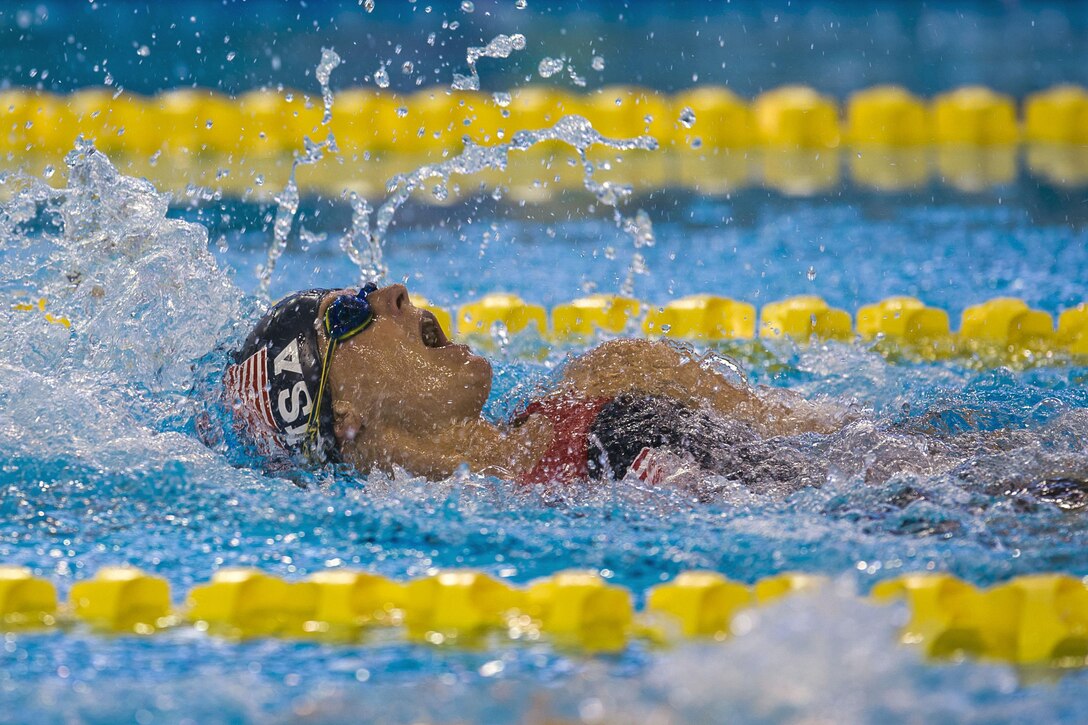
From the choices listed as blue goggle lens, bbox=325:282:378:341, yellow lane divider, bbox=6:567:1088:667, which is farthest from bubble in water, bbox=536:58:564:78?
yellow lane divider, bbox=6:567:1088:667

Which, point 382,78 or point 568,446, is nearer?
point 568,446

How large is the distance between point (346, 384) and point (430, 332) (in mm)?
212

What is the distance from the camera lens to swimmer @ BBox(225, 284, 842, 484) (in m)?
2.34

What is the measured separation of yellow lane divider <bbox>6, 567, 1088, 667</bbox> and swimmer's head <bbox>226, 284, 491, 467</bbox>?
0.46 m

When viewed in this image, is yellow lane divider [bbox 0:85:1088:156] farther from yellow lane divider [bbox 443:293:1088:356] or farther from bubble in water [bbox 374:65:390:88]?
yellow lane divider [bbox 443:293:1088:356]

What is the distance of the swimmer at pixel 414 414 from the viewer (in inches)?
92.0

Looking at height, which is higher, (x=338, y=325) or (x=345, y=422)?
(x=338, y=325)

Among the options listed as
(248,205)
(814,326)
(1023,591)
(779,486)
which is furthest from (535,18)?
(1023,591)

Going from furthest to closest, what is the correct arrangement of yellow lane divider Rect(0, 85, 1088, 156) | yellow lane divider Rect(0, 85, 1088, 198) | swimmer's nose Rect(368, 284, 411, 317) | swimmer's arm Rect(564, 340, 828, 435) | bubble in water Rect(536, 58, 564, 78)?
yellow lane divider Rect(0, 85, 1088, 156) < yellow lane divider Rect(0, 85, 1088, 198) < bubble in water Rect(536, 58, 564, 78) < swimmer's arm Rect(564, 340, 828, 435) < swimmer's nose Rect(368, 284, 411, 317)

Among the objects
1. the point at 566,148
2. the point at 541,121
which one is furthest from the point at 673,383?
Answer: the point at 566,148

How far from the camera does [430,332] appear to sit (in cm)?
249

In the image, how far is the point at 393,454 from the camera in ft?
7.80

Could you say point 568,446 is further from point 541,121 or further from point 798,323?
point 541,121

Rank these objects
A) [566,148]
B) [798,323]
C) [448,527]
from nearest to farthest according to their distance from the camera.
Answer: [448,527] → [798,323] → [566,148]
